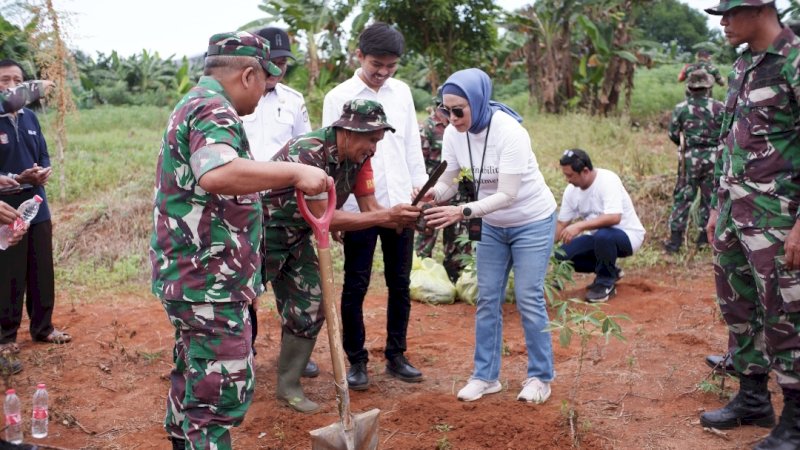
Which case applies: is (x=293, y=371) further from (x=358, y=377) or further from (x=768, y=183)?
(x=768, y=183)

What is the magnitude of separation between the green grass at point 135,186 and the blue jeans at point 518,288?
3098 mm

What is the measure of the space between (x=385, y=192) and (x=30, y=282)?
2731mm

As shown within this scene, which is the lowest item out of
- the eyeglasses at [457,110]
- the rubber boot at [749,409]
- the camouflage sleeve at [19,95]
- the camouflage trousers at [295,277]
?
the rubber boot at [749,409]

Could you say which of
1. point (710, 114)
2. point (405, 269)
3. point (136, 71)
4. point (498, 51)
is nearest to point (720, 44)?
point (498, 51)

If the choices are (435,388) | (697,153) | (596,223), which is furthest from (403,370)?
(697,153)

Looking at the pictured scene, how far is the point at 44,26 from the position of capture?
28.0ft

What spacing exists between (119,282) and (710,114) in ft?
21.1

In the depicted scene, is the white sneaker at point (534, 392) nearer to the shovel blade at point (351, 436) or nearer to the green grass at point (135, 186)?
the shovel blade at point (351, 436)

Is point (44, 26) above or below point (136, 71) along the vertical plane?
above

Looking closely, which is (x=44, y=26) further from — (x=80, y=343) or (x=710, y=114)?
(x=710, y=114)

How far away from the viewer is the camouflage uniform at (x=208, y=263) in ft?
9.16

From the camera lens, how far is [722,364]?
14.1 feet

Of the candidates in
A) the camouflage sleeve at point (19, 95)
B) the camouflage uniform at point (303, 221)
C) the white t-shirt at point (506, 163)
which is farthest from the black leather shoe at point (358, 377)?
the camouflage sleeve at point (19, 95)

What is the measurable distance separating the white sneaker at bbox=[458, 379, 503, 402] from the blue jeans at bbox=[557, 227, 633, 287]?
2511 mm
